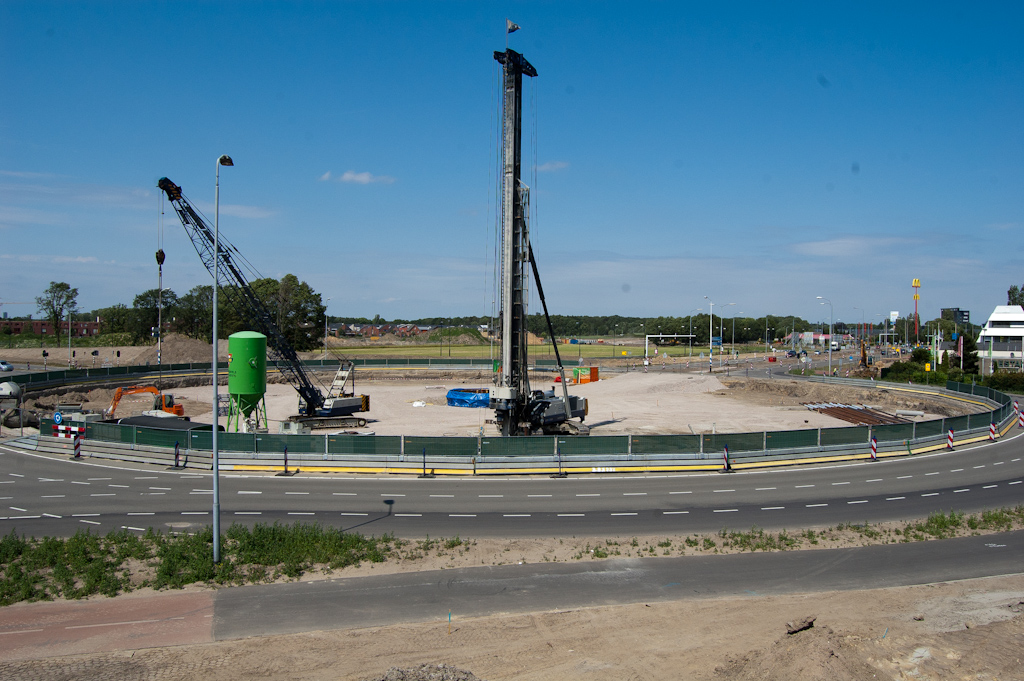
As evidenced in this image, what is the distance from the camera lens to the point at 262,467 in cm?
3184

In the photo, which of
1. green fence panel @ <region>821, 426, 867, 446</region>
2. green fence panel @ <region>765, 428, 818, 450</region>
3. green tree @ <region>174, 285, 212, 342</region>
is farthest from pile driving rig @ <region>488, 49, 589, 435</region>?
green tree @ <region>174, 285, 212, 342</region>

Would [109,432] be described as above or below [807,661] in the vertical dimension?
above

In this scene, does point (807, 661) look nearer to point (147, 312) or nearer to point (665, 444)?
point (665, 444)

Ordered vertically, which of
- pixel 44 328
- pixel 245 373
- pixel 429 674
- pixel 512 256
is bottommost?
pixel 429 674

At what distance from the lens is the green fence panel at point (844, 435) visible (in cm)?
3469

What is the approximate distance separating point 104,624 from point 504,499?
47.2ft

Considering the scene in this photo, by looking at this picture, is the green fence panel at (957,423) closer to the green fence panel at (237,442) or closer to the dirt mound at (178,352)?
the green fence panel at (237,442)

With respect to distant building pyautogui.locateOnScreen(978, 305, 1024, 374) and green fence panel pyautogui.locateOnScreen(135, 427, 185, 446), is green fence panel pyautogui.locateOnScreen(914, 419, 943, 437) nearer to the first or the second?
green fence panel pyautogui.locateOnScreen(135, 427, 185, 446)

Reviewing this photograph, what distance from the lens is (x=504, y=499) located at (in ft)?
86.6

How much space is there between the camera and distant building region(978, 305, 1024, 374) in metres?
97.9

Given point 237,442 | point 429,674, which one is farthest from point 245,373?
point 429,674

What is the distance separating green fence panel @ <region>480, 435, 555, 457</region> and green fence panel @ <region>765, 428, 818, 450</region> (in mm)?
11034

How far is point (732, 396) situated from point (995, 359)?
2182 inches

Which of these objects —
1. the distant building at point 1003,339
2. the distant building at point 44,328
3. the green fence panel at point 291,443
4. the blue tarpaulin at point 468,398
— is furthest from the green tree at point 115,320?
the distant building at point 1003,339
